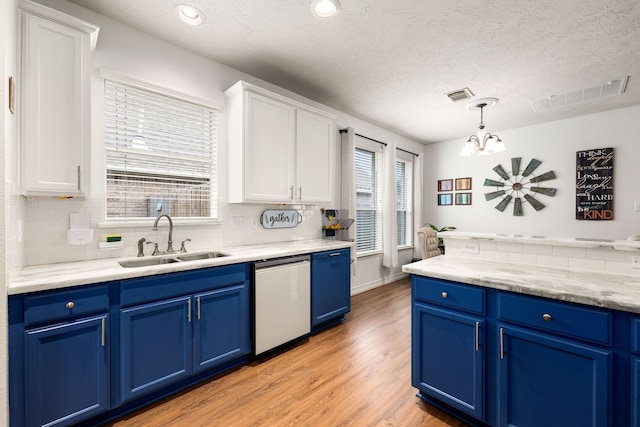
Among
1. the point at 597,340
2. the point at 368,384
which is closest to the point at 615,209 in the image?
the point at 597,340

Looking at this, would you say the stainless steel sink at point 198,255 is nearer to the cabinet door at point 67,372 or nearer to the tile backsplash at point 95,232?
the tile backsplash at point 95,232

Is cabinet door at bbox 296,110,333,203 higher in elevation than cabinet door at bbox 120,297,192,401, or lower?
higher

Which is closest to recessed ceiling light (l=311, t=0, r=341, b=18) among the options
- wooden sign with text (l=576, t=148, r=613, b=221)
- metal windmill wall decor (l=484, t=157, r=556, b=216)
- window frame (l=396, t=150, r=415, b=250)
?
window frame (l=396, t=150, r=415, b=250)

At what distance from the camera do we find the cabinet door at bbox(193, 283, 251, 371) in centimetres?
208

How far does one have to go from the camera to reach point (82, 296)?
5.26 ft

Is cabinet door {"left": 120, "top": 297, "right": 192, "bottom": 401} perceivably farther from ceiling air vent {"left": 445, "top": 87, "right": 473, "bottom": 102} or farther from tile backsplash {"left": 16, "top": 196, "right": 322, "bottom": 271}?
ceiling air vent {"left": 445, "top": 87, "right": 473, "bottom": 102}

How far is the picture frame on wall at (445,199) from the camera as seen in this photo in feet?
18.7

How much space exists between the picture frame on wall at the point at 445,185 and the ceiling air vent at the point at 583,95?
1.98 meters

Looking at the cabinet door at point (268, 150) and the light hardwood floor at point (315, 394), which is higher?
the cabinet door at point (268, 150)

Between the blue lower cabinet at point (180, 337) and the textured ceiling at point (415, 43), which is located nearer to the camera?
the blue lower cabinet at point (180, 337)

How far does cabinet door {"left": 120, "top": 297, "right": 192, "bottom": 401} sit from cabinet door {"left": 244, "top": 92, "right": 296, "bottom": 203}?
1.18 metres

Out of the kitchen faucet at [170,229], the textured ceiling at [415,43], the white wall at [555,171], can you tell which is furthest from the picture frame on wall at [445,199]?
the kitchen faucet at [170,229]

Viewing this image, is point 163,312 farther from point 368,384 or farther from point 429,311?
point 429,311

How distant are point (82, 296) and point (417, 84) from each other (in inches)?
142
